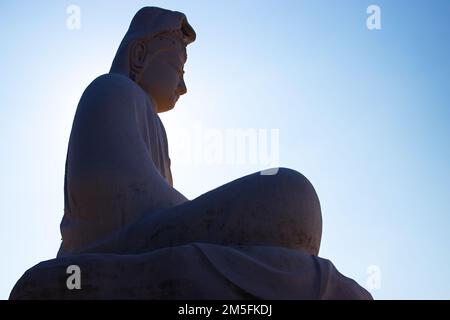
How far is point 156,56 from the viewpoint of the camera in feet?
23.5

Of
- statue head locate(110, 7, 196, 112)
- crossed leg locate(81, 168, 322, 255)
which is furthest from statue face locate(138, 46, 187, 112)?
crossed leg locate(81, 168, 322, 255)

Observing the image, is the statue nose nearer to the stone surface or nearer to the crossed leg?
the crossed leg

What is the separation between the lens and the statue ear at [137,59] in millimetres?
7141

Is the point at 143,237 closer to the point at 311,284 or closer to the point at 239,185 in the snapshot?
the point at 239,185

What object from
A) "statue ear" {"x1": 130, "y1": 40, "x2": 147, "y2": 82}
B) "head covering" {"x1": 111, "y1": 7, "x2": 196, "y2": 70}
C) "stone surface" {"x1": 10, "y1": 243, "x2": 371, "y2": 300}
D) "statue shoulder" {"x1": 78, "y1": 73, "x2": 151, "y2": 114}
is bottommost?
"stone surface" {"x1": 10, "y1": 243, "x2": 371, "y2": 300}

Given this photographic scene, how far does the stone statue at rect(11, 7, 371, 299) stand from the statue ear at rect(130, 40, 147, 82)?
0.65 meters

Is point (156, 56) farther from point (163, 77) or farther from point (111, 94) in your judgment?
point (111, 94)

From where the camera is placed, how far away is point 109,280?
181 inches

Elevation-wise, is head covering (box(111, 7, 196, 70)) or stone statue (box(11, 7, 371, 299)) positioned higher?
head covering (box(111, 7, 196, 70))

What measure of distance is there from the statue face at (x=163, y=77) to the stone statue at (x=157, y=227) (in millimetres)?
519

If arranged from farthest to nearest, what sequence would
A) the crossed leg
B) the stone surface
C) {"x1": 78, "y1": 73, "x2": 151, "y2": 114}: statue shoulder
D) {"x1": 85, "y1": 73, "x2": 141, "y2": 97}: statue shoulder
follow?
{"x1": 85, "y1": 73, "x2": 141, "y2": 97}: statue shoulder, {"x1": 78, "y1": 73, "x2": 151, "y2": 114}: statue shoulder, the crossed leg, the stone surface

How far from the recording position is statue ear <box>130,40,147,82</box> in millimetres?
7141

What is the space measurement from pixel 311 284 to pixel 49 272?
1506 millimetres
